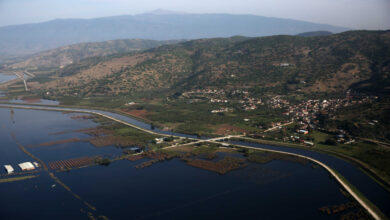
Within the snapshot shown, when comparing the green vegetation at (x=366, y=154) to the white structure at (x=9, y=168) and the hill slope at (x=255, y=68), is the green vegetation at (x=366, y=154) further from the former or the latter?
the white structure at (x=9, y=168)

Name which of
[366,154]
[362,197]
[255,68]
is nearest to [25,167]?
[362,197]

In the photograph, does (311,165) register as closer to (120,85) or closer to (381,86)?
(381,86)

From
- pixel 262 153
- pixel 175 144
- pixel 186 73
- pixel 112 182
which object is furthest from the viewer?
pixel 186 73

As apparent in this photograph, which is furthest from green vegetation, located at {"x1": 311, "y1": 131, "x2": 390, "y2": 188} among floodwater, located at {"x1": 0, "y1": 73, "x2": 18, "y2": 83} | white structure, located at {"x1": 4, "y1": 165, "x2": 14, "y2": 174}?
floodwater, located at {"x1": 0, "y1": 73, "x2": 18, "y2": 83}

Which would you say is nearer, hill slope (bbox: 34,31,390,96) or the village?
the village

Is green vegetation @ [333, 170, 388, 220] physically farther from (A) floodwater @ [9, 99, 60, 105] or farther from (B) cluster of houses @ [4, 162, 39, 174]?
(A) floodwater @ [9, 99, 60, 105]

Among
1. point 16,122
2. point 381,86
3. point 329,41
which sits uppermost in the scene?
point 329,41

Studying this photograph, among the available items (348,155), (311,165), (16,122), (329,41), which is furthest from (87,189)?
(329,41)
